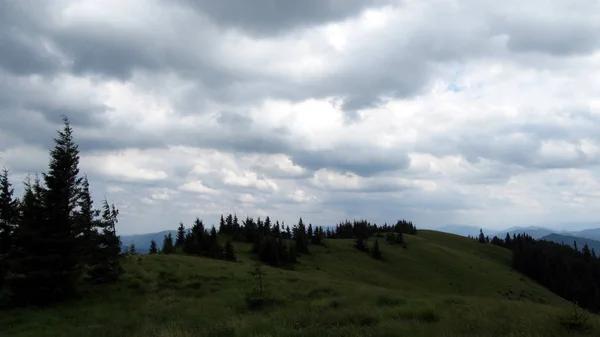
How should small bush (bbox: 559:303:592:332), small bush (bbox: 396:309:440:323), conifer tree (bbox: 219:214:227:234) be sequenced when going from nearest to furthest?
small bush (bbox: 559:303:592:332)
small bush (bbox: 396:309:440:323)
conifer tree (bbox: 219:214:227:234)

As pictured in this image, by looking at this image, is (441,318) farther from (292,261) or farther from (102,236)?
(292,261)

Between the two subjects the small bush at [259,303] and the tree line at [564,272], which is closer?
the small bush at [259,303]

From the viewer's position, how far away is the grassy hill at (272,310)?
12.3 meters

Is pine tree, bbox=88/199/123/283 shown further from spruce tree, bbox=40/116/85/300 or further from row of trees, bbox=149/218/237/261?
row of trees, bbox=149/218/237/261

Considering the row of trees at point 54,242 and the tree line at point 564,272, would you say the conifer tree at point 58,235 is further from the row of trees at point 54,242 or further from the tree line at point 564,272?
the tree line at point 564,272

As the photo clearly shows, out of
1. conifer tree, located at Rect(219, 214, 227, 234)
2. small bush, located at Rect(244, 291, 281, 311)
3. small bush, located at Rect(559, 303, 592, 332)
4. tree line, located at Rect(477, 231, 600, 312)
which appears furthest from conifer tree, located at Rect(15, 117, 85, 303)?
tree line, located at Rect(477, 231, 600, 312)

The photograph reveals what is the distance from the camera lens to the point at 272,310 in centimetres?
2092

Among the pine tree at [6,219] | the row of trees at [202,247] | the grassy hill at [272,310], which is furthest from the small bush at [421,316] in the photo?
the row of trees at [202,247]

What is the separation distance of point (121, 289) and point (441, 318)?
95.7 feet

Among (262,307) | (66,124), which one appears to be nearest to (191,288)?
(262,307)

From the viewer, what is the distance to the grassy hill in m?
12.3

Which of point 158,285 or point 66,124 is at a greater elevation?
point 66,124

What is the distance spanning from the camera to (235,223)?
125062 millimetres

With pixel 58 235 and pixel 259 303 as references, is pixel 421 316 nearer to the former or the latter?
pixel 259 303
